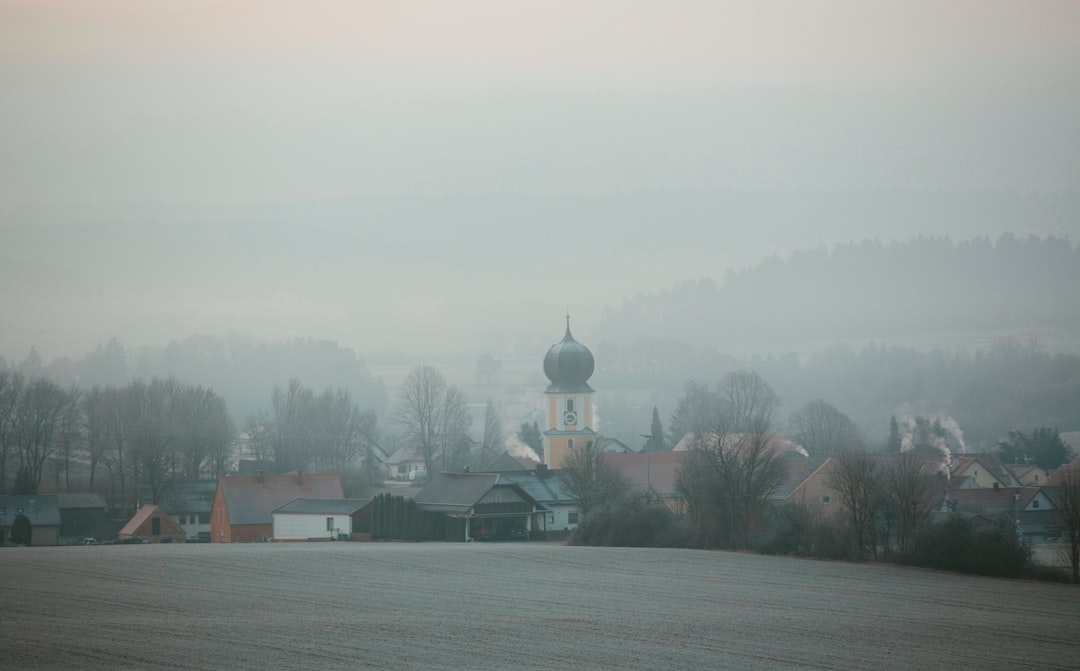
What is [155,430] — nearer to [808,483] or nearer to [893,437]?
[808,483]

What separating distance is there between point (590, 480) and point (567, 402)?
944 inches

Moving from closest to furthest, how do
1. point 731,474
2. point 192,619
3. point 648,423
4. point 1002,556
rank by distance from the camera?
point 192,619
point 1002,556
point 731,474
point 648,423

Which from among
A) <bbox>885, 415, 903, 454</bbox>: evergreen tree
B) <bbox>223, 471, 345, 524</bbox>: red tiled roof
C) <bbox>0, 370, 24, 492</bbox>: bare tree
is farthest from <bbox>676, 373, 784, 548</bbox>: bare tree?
<bbox>0, 370, 24, 492</bbox>: bare tree

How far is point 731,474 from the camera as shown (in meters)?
62.8

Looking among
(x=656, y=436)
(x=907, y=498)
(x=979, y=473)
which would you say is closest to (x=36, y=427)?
(x=656, y=436)

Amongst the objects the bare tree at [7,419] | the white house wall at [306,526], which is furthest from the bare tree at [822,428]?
the bare tree at [7,419]

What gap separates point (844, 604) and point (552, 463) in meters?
65.1

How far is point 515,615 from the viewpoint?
32.6m

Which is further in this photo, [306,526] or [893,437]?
[893,437]

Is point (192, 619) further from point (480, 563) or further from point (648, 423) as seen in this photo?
point (648, 423)

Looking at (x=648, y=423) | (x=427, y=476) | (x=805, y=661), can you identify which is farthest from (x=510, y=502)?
(x=648, y=423)

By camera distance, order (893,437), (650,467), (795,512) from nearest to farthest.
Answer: (795,512) → (650,467) → (893,437)

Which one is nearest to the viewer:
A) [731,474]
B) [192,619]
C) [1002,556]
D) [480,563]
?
[192,619]

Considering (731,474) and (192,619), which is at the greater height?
(731,474)
